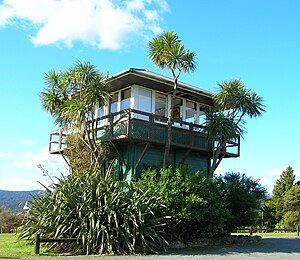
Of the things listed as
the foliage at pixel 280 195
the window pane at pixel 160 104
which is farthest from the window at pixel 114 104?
the foliage at pixel 280 195

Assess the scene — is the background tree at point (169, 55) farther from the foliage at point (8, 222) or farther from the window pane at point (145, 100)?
the foliage at point (8, 222)

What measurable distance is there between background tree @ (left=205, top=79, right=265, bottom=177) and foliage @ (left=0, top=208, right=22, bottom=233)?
12.9m

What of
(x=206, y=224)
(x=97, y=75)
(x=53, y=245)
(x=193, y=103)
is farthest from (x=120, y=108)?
(x=53, y=245)

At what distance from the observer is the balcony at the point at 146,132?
18078mm

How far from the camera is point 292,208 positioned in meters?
42.7

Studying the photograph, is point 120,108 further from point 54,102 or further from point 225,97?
point 225,97

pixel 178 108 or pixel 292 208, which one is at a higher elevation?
pixel 178 108

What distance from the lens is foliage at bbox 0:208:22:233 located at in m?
25.0

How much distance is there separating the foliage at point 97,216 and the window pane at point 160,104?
655cm

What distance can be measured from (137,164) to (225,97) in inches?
216

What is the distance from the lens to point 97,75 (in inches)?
713

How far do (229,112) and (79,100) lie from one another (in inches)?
296

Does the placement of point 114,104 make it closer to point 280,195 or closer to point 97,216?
point 97,216

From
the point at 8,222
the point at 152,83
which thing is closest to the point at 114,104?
the point at 152,83
